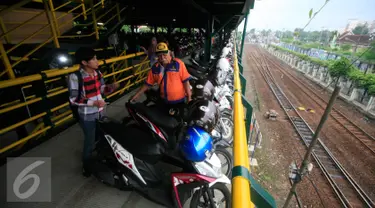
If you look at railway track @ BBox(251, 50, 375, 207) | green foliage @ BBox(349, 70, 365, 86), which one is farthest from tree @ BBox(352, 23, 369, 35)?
green foliage @ BBox(349, 70, 365, 86)

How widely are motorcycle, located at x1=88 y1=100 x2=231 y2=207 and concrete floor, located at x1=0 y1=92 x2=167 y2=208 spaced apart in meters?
0.20

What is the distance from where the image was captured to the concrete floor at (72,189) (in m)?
2.36

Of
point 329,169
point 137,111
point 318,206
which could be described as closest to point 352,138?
point 329,169

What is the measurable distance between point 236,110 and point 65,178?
105 inches

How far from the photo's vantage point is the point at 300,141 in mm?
11477

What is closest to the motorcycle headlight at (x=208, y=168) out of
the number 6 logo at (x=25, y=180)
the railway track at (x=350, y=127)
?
the number 6 logo at (x=25, y=180)

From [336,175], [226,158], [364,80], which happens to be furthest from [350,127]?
[226,158]

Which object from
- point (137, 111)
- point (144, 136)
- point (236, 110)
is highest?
point (236, 110)

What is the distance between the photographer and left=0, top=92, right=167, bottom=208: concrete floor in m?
2.36

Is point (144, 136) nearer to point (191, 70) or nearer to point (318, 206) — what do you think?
point (191, 70)

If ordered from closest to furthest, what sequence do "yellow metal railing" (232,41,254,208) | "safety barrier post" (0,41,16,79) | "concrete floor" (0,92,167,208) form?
"yellow metal railing" (232,41,254,208), "concrete floor" (0,92,167,208), "safety barrier post" (0,41,16,79)

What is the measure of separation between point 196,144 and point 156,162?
597mm

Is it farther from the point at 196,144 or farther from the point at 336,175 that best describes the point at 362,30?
the point at 336,175

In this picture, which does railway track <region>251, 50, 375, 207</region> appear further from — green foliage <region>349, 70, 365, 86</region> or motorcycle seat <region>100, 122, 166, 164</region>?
motorcycle seat <region>100, 122, 166, 164</region>
